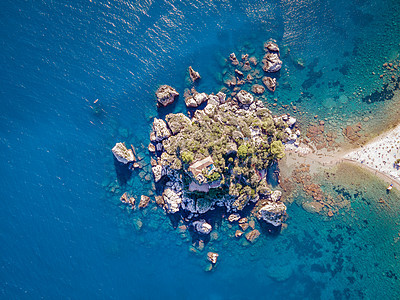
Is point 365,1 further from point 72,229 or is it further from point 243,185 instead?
point 72,229

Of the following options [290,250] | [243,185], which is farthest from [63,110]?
[290,250]

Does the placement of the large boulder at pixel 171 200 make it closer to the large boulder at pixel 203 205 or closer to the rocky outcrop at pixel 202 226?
the large boulder at pixel 203 205

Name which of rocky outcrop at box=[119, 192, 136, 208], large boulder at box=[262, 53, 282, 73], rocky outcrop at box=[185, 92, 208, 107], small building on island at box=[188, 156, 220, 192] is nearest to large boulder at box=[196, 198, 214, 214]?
small building on island at box=[188, 156, 220, 192]

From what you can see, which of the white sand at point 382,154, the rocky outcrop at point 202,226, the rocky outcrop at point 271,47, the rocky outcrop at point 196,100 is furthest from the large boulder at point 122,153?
the white sand at point 382,154

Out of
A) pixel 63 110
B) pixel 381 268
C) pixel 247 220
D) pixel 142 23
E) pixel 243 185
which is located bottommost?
pixel 381 268

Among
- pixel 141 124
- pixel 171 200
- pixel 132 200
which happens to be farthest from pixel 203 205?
pixel 141 124

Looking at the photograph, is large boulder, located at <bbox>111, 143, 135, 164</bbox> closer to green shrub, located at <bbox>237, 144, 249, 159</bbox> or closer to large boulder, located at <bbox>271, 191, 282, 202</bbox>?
green shrub, located at <bbox>237, 144, 249, 159</bbox>

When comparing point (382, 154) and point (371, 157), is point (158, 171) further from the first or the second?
point (382, 154)
